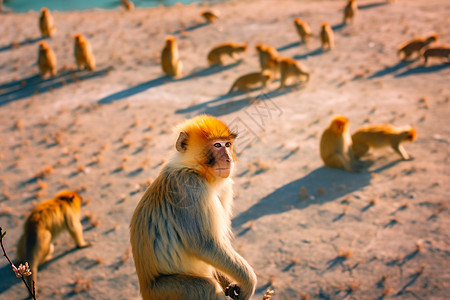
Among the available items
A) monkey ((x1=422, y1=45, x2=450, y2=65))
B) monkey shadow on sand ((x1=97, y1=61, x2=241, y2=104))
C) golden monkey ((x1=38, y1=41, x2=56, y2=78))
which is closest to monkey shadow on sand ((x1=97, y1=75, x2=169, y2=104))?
monkey shadow on sand ((x1=97, y1=61, x2=241, y2=104))

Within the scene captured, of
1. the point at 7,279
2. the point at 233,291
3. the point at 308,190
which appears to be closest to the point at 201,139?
the point at 233,291

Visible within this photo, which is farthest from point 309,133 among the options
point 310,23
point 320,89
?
point 310,23

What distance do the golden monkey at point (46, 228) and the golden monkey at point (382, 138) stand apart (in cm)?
488

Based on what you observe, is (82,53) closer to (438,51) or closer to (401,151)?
(401,151)

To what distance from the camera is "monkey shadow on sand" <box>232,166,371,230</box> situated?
21.3 feet

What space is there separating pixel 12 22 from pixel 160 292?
19.3m

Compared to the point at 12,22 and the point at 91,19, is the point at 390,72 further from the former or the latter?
the point at 12,22

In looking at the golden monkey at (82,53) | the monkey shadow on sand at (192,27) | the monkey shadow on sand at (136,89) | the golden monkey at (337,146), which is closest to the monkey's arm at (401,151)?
the golden monkey at (337,146)

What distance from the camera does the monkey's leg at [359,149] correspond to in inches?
293

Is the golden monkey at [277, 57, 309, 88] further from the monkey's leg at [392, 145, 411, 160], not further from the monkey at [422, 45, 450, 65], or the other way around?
the monkey's leg at [392, 145, 411, 160]

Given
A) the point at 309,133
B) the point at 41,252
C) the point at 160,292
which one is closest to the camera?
the point at 160,292

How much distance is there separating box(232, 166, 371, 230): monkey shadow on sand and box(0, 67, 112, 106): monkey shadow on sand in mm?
8179

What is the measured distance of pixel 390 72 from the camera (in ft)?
37.2

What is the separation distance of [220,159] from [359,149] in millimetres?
5253
